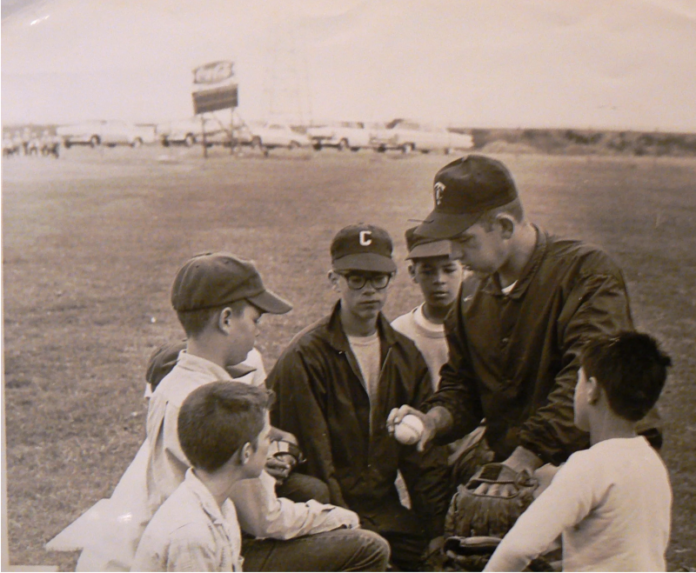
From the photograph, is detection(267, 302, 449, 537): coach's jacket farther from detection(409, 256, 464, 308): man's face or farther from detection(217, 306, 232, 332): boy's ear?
detection(217, 306, 232, 332): boy's ear

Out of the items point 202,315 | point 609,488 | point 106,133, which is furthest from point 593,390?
point 106,133

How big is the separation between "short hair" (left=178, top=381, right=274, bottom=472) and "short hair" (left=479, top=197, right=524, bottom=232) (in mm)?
1010

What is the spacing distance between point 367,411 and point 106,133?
1585 millimetres

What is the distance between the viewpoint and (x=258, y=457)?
9.34ft

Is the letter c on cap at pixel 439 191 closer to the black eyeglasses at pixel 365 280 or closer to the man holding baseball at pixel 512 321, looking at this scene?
the man holding baseball at pixel 512 321

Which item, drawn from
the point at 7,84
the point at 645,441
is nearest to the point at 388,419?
the point at 645,441

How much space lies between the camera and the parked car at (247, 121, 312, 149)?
136 inches

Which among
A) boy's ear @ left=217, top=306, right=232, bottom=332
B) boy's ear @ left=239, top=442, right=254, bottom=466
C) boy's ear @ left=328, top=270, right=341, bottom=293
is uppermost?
boy's ear @ left=328, top=270, right=341, bottom=293

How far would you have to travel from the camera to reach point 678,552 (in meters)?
3.19

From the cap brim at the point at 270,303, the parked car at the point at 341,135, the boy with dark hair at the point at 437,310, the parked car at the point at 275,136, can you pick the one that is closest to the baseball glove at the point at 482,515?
the boy with dark hair at the point at 437,310

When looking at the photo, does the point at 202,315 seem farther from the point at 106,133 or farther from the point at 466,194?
the point at 466,194

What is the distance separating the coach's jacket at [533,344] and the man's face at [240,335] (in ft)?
2.37

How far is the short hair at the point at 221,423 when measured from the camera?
2807mm

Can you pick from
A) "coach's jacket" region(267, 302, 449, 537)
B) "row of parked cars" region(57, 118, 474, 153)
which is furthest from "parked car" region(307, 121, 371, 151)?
"coach's jacket" region(267, 302, 449, 537)
